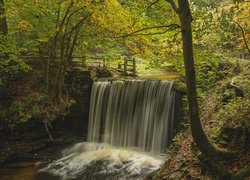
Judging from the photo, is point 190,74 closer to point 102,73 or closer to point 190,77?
point 190,77

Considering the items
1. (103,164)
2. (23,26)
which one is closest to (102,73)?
(23,26)

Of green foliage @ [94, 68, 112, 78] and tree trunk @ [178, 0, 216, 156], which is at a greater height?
green foliage @ [94, 68, 112, 78]

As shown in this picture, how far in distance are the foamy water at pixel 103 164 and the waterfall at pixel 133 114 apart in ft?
2.28

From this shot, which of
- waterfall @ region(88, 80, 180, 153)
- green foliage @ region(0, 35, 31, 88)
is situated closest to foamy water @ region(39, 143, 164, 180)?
waterfall @ region(88, 80, 180, 153)

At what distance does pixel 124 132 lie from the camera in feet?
39.9

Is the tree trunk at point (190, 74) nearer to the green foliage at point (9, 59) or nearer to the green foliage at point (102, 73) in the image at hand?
the green foliage at point (9, 59)

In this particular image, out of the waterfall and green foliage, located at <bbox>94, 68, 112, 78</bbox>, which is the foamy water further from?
green foliage, located at <bbox>94, 68, 112, 78</bbox>

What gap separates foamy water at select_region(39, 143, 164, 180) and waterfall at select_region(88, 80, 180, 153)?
27.4 inches

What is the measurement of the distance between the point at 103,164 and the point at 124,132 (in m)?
2.42

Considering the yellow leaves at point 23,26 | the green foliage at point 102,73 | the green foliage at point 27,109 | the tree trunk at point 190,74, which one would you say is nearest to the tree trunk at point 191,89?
the tree trunk at point 190,74

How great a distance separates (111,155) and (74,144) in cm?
237

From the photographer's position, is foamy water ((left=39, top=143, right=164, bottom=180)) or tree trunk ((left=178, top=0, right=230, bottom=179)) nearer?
tree trunk ((left=178, top=0, right=230, bottom=179))

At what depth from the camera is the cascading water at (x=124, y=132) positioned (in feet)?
31.6

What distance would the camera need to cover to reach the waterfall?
35.8ft
